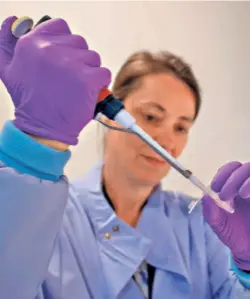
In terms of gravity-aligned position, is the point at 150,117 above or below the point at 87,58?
below

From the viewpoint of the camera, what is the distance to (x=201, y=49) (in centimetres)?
148

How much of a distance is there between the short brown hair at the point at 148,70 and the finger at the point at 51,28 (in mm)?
389

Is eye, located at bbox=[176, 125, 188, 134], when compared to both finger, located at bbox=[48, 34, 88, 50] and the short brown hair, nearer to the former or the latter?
the short brown hair

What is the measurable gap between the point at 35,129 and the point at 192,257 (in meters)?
0.53

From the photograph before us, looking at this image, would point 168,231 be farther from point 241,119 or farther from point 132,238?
point 241,119

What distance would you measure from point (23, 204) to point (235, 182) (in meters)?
0.38

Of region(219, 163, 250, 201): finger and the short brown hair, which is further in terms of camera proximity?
the short brown hair

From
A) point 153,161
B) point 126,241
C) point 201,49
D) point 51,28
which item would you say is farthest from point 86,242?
point 201,49

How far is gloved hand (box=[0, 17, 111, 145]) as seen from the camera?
0.68 meters

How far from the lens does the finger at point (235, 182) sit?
845 millimetres

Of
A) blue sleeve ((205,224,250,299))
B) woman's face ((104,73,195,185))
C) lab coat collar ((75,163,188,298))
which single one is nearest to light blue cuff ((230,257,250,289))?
blue sleeve ((205,224,250,299))

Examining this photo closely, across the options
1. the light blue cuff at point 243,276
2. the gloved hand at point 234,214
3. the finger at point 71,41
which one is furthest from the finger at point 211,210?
the finger at point 71,41

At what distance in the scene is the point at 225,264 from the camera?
3.45 feet

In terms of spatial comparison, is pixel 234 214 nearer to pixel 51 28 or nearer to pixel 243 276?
pixel 243 276
